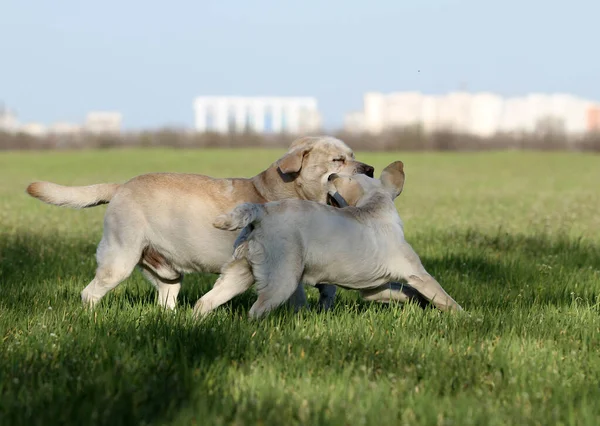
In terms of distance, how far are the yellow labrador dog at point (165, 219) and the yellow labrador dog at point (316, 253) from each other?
580 mm

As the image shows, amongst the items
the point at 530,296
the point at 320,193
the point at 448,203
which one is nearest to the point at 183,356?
the point at 320,193

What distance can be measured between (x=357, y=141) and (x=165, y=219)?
59.1m

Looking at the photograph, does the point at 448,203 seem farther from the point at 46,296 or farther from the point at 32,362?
the point at 32,362

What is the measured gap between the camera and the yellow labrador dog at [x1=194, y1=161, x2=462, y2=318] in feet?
15.9

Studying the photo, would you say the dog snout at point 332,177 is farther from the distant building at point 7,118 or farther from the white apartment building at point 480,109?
the white apartment building at point 480,109

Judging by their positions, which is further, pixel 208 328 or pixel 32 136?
pixel 32 136

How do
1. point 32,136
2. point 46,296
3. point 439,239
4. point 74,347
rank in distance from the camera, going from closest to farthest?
point 74,347
point 46,296
point 439,239
point 32,136

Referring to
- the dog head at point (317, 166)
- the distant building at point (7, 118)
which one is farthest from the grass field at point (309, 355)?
the distant building at point (7, 118)

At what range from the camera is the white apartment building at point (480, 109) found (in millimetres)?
129875

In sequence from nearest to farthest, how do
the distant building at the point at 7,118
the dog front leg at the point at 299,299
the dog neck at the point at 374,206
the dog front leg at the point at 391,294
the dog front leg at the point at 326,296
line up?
1. the dog neck at the point at 374,206
2. the dog front leg at the point at 391,294
3. the dog front leg at the point at 299,299
4. the dog front leg at the point at 326,296
5. the distant building at the point at 7,118

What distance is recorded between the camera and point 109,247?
5668 mm

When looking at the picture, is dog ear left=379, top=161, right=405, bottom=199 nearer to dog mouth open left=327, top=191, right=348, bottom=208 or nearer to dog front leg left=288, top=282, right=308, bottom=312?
dog mouth open left=327, top=191, right=348, bottom=208

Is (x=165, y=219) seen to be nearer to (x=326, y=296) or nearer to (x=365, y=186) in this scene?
(x=326, y=296)

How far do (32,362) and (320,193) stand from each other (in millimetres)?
2886
